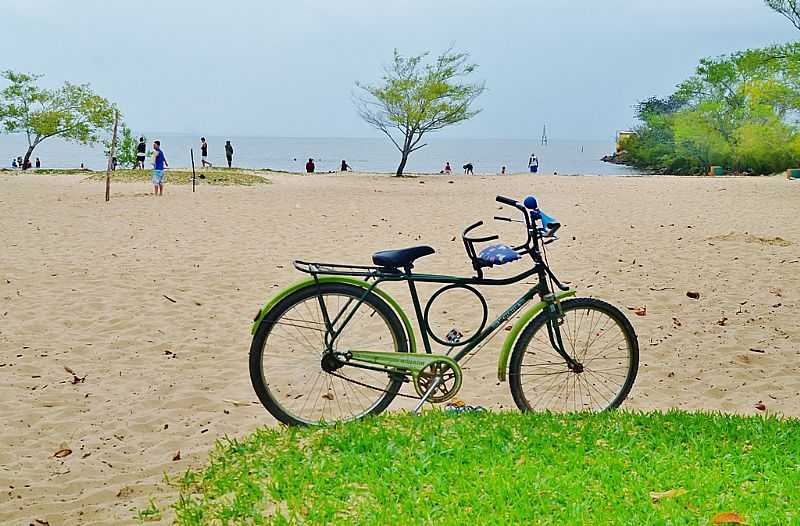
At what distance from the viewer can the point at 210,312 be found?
7.91 meters

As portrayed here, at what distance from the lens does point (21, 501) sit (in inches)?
157

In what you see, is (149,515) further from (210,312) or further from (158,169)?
(158,169)

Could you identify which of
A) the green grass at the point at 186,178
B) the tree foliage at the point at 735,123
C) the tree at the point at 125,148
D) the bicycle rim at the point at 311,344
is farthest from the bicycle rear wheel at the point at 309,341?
the tree at the point at 125,148

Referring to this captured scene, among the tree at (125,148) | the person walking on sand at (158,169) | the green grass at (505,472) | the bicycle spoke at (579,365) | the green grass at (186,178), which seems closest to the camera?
the green grass at (505,472)

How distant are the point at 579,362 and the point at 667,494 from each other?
1585mm

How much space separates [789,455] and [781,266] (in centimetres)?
690

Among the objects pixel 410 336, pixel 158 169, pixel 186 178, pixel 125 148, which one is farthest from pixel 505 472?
pixel 125 148

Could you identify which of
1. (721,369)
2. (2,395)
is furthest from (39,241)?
(721,369)

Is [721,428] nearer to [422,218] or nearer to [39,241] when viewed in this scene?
[39,241]

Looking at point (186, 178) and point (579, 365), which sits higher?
point (186, 178)

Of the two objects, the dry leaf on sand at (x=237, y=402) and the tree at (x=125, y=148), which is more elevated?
the tree at (x=125, y=148)

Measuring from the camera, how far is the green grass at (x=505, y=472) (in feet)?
10.4

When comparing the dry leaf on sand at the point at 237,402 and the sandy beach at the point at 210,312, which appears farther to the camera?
the dry leaf on sand at the point at 237,402

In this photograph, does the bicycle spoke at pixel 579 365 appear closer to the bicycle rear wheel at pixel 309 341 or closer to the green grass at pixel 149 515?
the bicycle rear wheel at pixel 309 341
